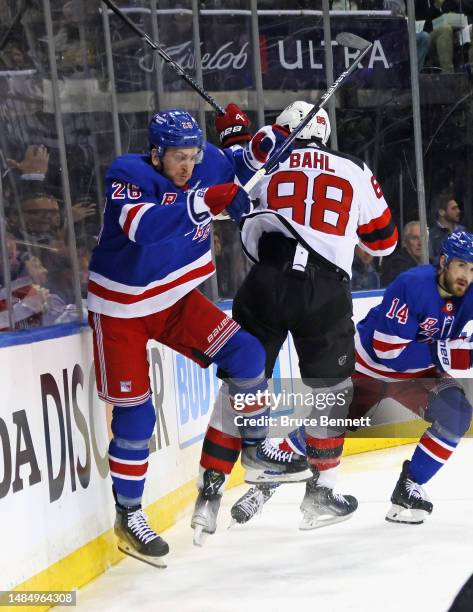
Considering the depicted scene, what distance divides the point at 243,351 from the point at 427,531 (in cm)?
94

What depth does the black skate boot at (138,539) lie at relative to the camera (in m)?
3.36

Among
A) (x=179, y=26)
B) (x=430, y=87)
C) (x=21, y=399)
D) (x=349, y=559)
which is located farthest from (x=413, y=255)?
(x=21, y=399)

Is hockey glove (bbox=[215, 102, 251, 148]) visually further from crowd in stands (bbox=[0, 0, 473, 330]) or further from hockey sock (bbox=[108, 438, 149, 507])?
hockey sock (bbox=[108, 438, 149, 507])

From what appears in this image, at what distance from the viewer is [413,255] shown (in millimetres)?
6059

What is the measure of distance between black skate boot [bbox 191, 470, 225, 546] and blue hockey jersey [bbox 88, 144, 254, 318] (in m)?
0.56

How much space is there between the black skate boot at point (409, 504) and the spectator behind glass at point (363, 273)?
1.92m

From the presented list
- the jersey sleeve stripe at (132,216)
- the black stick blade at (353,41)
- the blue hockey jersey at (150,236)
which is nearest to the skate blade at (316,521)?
the blue hockey jersey at (150,236)

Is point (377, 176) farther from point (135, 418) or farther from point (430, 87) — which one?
point (135, 418)

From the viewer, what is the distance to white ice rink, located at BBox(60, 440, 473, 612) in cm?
310

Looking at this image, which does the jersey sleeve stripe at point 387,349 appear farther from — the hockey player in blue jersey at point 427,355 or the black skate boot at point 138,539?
the black skate boot at point 138,539

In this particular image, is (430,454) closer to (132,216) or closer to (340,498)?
(340,498)

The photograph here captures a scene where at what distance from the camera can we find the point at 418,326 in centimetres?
412

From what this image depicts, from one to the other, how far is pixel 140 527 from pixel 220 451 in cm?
37

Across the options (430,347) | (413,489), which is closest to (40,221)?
(430,347)
